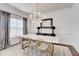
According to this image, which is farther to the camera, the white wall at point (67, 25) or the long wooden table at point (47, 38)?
the long wooden table at point (47, 38)

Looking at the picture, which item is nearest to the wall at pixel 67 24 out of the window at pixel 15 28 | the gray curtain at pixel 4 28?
the window at pixel 15 28

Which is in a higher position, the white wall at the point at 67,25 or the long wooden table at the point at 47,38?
the white wall at the point at 67,25

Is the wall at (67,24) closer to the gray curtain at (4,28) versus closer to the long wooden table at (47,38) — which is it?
the long wooden table at (47,38)

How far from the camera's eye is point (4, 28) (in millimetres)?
1929

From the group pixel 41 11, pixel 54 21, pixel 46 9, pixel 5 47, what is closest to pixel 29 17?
pixel 41 11

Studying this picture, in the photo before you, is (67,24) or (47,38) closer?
(67,24)

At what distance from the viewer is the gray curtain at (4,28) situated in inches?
72.0

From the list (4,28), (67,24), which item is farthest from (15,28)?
(67,24)

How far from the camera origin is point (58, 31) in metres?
1.92

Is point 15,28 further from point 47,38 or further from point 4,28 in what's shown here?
point 47,38

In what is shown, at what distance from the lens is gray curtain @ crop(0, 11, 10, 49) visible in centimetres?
183

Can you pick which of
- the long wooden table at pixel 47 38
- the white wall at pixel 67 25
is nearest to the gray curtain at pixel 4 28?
the long wooden table at pixel 47 38

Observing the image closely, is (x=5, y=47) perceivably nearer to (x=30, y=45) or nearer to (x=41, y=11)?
(x=30, y=45)

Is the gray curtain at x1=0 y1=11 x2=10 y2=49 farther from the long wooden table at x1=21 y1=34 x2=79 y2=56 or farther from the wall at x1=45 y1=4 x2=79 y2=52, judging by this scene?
the wall at x1=45 y1=4 x2=79 y2=52
